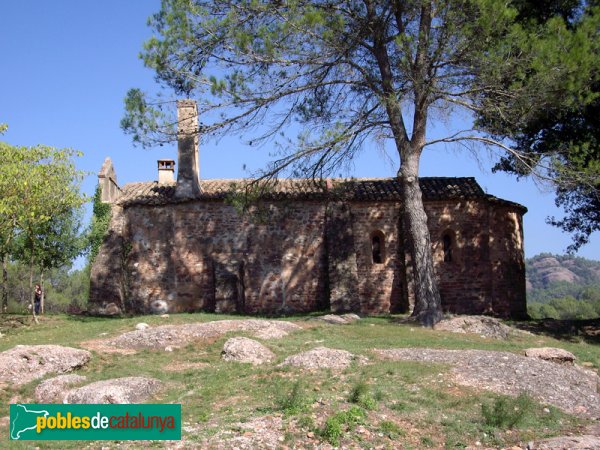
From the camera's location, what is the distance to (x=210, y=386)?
→ 33.2ft

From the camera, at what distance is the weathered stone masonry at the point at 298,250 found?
22750 millimetres

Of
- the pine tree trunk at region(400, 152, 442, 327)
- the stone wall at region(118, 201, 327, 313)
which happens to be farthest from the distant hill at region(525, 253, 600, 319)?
the pine tree trunk at region(400, 152, 442, 327)

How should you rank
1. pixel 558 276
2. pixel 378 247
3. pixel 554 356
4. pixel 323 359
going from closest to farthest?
1. pixel 323 359
2. pixel 554 356
3. pixel 378 247
4. pixel 558 276

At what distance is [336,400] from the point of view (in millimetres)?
8766

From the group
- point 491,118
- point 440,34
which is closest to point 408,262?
point 491,118

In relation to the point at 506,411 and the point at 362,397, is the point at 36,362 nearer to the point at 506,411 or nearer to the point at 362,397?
the point at 362,397

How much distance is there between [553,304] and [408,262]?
55177 mm

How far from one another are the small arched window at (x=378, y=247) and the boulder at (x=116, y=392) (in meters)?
14.5

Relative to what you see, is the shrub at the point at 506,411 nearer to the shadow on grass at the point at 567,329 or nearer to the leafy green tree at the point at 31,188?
the shadow on grass at the point at 567,329

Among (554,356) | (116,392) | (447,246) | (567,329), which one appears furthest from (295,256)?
(116,392)

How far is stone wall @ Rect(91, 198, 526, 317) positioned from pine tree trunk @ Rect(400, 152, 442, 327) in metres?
5.09

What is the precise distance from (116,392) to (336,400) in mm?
3383

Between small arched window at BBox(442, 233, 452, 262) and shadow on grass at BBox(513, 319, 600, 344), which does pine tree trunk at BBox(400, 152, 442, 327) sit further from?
small arched window at BBox(442, 233, 452, 262)

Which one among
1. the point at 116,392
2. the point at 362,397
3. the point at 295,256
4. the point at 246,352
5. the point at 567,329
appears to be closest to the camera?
the point at 362,397
